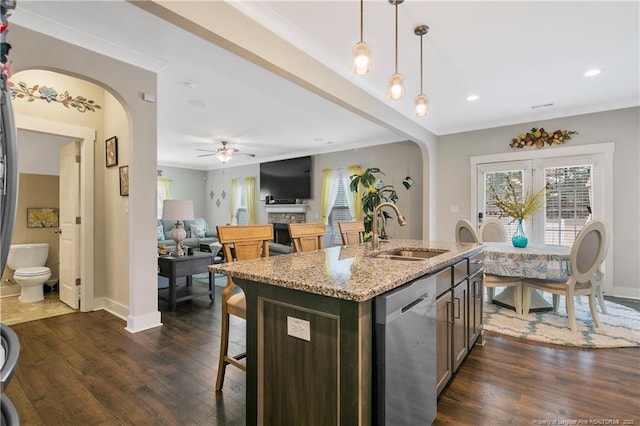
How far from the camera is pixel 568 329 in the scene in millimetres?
3109

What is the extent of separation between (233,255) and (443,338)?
1433mm

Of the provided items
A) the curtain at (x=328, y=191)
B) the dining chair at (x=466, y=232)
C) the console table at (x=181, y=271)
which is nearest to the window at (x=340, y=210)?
the curtain at (x=328, y=191)

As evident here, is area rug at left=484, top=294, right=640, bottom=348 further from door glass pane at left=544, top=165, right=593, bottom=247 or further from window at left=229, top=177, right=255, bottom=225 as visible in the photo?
window at left=229, top=177, right=255, bottom=225

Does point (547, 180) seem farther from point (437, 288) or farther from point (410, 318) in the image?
point (410, 318)

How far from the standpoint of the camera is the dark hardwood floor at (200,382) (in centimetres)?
184

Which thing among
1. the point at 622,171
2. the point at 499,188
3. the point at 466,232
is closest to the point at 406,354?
the point at 466,232

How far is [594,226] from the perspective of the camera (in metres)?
3.00

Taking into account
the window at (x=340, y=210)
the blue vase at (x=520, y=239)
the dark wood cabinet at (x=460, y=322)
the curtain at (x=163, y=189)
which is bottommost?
the dark wood cabinet at (x=460, y=322)

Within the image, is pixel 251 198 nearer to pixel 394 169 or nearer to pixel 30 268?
pixel 394 169

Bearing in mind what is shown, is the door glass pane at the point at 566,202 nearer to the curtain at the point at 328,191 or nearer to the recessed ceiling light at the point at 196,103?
the curtain at the point at 328,191

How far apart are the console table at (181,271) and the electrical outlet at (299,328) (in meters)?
2.80

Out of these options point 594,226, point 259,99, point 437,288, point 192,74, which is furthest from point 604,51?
point 192,74

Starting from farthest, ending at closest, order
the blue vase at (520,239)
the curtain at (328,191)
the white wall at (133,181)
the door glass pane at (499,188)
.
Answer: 1. the curtain at (328,191)
2. the door glass pane at (499,188)
3. the blue vase at (520,239)
4. the white wall at (133,181)

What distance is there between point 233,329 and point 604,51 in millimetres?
4473
